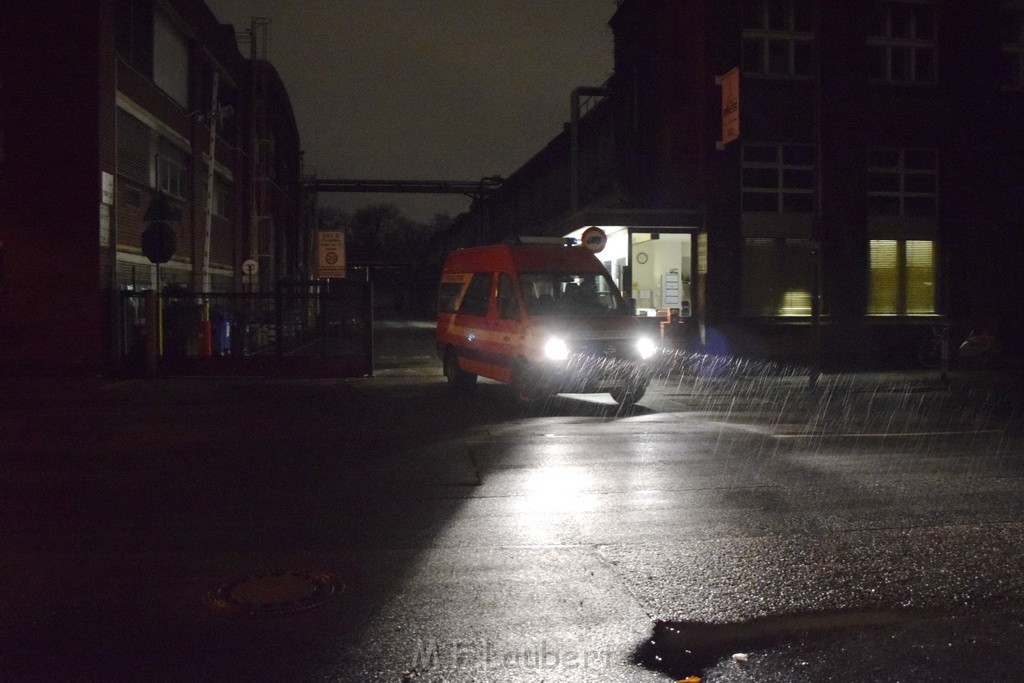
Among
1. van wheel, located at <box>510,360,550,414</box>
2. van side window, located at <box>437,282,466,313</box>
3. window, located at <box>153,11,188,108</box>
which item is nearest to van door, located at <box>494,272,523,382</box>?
van wheel, located at <box>510,360,550,414</box>

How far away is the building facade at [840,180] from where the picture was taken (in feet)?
84.4

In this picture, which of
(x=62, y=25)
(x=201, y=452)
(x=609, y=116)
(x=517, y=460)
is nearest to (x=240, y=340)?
(x=62, y=25)

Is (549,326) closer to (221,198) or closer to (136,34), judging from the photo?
(136,34)

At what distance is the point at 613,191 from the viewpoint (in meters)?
32.2

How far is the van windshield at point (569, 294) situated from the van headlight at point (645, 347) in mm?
750

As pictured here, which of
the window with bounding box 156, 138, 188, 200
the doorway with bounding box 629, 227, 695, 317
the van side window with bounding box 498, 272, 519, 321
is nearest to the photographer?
the van side window with bounding box 498, 272, 519, 321

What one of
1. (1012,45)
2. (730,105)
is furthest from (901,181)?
(730,105)

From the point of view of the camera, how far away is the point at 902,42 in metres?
26.9

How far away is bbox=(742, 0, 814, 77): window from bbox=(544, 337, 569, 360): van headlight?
1404 centimetres

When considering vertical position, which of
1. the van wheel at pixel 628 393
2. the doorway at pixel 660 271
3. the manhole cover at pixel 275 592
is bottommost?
the manhole cover at pixel 275 592

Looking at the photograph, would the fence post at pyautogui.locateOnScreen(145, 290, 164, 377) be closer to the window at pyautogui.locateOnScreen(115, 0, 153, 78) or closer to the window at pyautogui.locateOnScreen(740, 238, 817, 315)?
the window at pyautogui.locateOnScreen(115, 0, 153, 78)

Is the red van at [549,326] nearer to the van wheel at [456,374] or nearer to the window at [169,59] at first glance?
the van wheel at [456,374]

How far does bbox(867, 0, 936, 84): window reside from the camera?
26.8 m

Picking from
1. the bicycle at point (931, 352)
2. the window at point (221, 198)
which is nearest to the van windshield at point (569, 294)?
the bicycle at point (931, 352)
